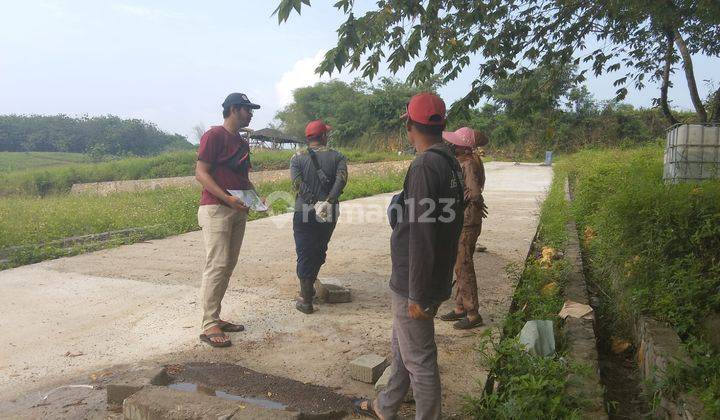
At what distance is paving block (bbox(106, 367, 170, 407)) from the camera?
2.80m

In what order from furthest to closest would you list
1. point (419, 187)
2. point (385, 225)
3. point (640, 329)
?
point (385, 225)
point (640, 329)
point (419, 187)

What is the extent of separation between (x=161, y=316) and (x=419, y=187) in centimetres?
308

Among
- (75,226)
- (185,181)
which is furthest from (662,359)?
(185,181)

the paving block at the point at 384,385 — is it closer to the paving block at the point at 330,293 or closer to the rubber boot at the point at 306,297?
the rubber boot at the point at 306,297

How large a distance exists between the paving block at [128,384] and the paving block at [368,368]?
3.81ft

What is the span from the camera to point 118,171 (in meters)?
34.7

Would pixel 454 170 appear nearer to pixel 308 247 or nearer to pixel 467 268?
pixel 467 268

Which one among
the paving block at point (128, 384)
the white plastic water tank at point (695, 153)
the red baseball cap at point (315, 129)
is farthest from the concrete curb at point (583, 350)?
the red baseball cap at point (315, 129)

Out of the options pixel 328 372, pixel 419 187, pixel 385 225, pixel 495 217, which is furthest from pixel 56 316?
pixel 495 217

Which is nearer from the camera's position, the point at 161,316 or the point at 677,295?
the point at 677,295

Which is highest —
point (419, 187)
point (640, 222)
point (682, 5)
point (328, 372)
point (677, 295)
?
point (682, 5)

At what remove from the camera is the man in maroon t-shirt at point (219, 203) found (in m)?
3.72

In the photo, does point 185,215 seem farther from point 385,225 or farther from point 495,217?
point 495,217

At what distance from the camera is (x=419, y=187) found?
2303 mm
